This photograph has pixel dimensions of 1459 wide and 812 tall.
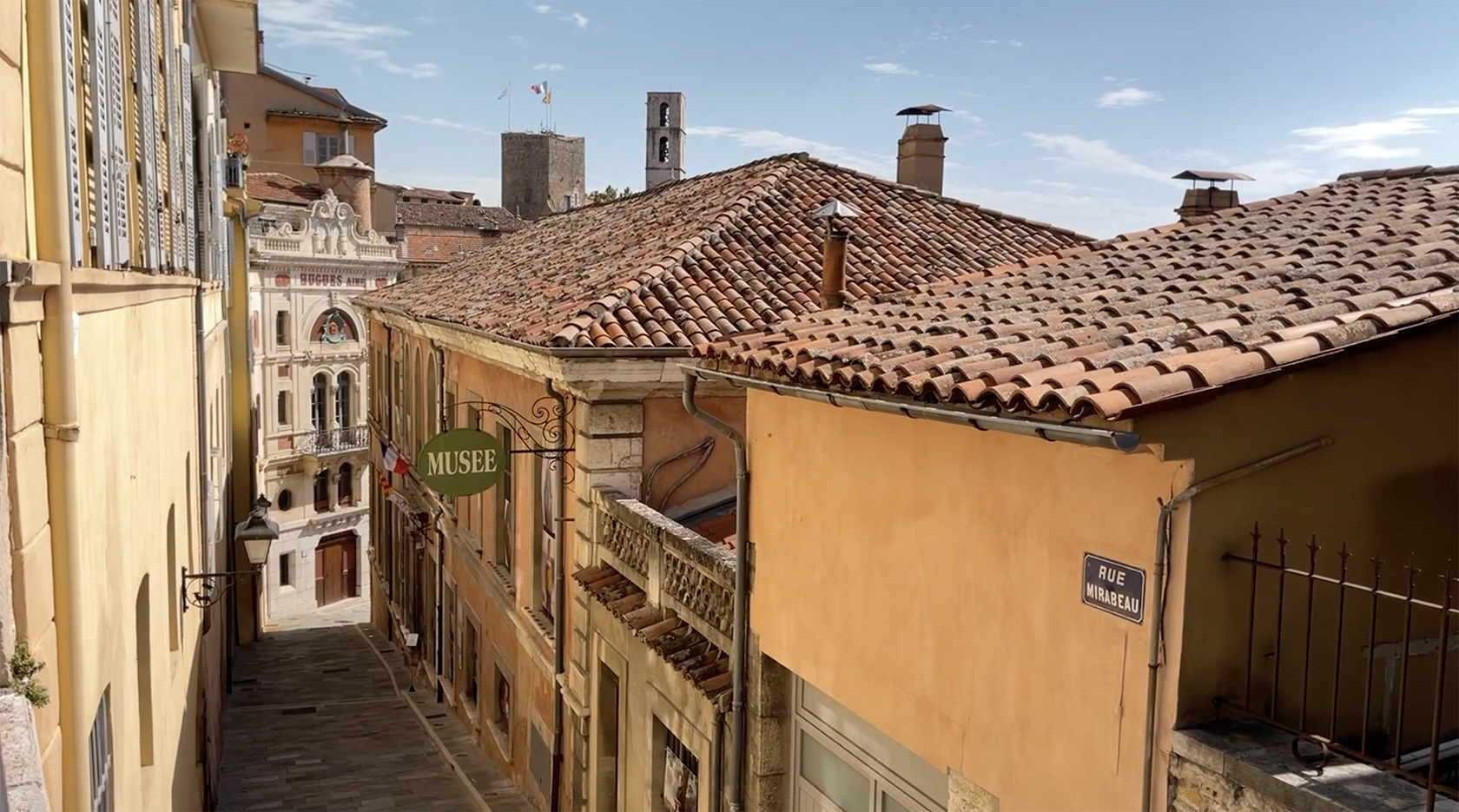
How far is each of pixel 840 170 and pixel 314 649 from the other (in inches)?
715

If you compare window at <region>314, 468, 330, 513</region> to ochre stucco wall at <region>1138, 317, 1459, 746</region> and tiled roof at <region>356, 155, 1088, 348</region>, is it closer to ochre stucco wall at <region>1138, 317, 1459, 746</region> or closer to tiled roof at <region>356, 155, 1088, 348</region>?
tiled roof at <region>356, 155, 1088, 348</region>

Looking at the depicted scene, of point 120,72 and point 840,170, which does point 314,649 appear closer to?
point 840,170

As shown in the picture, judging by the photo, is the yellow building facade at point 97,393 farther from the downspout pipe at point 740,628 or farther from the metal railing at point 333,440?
the metal railing at point 333,440

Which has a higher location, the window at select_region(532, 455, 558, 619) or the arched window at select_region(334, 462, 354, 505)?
the window at select_region(532, 455, 558, 619)

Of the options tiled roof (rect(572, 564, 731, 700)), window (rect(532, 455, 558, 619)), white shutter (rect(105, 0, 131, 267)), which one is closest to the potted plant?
window (rect(532, 455, 558, 619))

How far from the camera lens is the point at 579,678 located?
11055mm

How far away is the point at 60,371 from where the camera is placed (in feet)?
14.1

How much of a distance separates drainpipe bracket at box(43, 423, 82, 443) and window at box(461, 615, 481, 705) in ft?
42.3

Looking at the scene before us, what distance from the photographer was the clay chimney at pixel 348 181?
136 ft

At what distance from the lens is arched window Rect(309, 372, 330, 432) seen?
39.6 meters

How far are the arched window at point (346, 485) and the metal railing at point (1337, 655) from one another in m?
39.4

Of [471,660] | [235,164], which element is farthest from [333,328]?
→ [471,660]

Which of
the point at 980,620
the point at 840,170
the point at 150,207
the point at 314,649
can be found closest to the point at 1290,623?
the point at 980,620

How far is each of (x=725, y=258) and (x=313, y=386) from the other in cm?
3097
